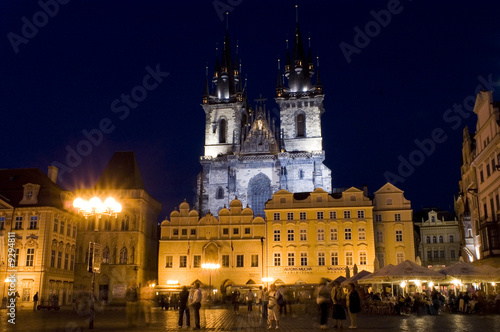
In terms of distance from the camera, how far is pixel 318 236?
174 ft

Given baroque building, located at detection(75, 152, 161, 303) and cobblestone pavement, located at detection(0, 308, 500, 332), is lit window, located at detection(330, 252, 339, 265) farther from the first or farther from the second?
cobblestone pavement, located at detection(0, 308, 500, 332)

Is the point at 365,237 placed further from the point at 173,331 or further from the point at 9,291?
the point at 173,331

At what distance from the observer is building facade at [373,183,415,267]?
2073 inches

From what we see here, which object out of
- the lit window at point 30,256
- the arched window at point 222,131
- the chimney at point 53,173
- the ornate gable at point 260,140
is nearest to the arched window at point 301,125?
the ornate gable at point 260,140

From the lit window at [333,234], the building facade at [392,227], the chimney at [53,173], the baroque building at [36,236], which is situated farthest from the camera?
the chimney at [53,173]

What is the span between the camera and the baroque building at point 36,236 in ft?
155

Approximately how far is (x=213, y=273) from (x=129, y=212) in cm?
1091

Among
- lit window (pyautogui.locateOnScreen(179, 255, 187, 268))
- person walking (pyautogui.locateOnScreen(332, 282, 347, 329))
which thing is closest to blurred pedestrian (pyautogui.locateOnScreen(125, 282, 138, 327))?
person walking (pyautogui.locateOnScreen(332, 282, 347, 329))

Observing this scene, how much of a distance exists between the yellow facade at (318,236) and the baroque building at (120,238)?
1337 centimetres

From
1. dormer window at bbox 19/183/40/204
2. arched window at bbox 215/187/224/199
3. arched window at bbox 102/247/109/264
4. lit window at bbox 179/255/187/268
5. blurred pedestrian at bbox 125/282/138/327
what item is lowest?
blurred pedestrian at bbox 125/282/138/327

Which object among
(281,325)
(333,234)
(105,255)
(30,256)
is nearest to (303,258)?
(333,234)

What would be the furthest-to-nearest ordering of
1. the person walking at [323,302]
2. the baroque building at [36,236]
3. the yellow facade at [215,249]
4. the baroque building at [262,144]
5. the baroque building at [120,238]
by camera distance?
the baroque building at [262,144]
the baroque building at [120,238]
the yellow facade at [215,249]
the baroque building at [36,236]
the person walking at [323,302]

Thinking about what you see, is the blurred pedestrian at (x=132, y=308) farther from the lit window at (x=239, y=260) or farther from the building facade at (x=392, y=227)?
the building facade at (x=392, y=227)

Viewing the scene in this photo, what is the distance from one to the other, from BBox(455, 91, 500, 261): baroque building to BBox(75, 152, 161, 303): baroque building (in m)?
31.4
